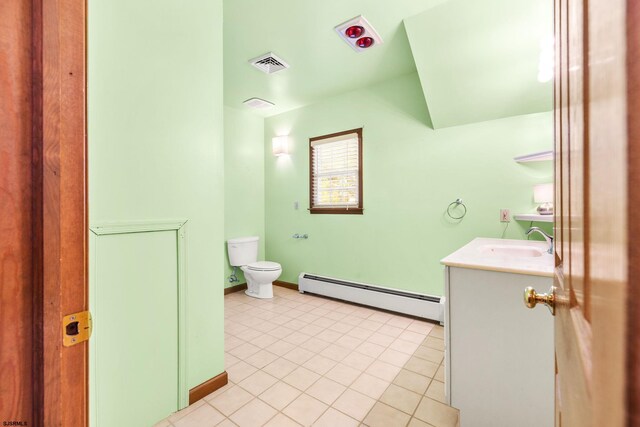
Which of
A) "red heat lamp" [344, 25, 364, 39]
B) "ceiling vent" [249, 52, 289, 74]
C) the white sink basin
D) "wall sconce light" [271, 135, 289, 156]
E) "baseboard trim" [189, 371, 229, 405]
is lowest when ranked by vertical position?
"baseboard trim" [189, 371, 229, 405]

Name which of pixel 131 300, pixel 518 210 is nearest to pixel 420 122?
pixel 518 210

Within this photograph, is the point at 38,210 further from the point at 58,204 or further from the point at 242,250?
the point at 242,250

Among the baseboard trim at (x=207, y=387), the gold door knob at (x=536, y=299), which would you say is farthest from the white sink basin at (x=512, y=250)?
the baseboard trim at (x=207, y=387)

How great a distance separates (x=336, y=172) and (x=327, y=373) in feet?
7.50

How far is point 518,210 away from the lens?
2.34 metres

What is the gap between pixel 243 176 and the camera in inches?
155

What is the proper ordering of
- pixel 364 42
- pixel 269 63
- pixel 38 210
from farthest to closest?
pixel 269 63 < pixel 364 42 < pixel 38 210

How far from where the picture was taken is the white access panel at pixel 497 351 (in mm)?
1219

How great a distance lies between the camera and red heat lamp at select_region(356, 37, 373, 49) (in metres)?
2.21

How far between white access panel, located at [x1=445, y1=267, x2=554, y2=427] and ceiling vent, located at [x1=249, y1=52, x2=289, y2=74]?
7.59 ft

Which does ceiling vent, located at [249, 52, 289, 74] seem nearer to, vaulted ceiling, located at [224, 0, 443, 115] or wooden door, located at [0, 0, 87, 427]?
vaulted ceiling, located at [224, 0, 443, 115]

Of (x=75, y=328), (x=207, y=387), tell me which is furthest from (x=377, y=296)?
(x=75, y=328)

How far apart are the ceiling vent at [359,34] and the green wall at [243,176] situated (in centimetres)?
206

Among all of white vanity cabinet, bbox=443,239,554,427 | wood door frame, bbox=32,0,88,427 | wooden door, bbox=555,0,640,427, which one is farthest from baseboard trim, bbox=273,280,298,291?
wooden door, bbox=555,0,640,427
